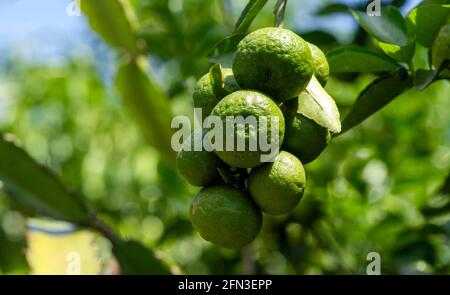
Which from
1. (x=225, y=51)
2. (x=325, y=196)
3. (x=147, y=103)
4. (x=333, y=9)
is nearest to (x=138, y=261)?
(x=147, y=103)

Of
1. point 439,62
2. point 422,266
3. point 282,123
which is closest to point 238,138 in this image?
point 282,123

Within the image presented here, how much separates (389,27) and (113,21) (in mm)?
873

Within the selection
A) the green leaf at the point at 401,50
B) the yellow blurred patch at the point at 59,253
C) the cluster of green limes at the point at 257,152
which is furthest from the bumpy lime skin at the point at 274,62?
the yellow blurred patch at the point at 59,253

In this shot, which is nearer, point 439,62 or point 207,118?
point 207,118

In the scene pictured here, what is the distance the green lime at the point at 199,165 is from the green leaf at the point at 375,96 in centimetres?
28

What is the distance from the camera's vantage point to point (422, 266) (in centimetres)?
159

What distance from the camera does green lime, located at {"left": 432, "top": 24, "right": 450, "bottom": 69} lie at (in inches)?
39.6

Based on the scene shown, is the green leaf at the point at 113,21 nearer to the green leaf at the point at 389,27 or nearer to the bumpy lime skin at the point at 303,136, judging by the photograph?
the green leaf at the point at 389,27

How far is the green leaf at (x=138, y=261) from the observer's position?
151 cm

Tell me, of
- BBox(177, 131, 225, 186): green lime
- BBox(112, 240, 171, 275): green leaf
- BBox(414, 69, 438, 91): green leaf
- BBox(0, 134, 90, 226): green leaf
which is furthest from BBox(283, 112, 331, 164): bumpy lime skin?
BBox(0, 134, 90, 226): green leaf

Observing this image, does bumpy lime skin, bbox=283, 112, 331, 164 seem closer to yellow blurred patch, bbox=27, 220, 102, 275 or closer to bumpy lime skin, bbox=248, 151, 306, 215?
bumpy lime skin, bbox=248, 151, 306, 215

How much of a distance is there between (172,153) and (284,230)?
0.41 metres

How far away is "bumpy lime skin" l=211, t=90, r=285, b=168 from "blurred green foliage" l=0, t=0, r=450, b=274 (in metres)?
0.62
